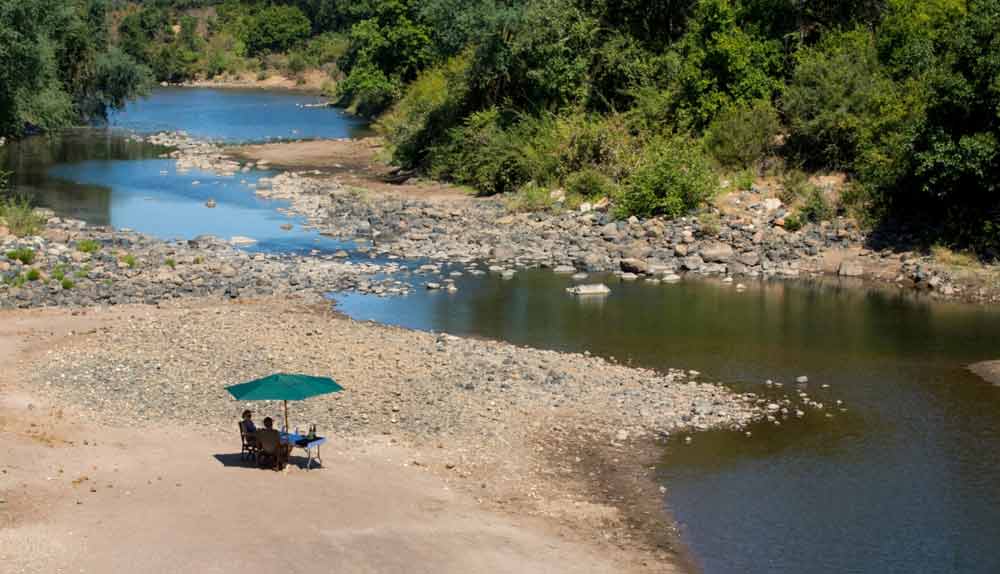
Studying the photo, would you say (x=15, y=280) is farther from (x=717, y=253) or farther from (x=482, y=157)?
(x=482, y=157)

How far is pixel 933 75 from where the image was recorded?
125ft

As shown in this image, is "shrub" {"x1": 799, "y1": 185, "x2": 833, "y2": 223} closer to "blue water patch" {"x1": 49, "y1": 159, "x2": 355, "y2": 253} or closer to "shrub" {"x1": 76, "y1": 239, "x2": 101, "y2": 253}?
"blue water patch" {"x1": 49, "y1": 159, "x2": 355, "y2": 253}

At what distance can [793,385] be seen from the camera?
2553 cm

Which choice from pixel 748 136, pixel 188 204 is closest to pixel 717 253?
pixel 748 136

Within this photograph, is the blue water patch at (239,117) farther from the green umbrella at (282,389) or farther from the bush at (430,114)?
the green umbrella at (282,389)

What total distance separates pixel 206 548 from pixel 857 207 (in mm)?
30414

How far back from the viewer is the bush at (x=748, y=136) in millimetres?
44188

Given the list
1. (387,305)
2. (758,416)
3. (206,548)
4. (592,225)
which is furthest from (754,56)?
(206,548)

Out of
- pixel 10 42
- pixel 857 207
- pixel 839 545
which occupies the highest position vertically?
pixel 10 42

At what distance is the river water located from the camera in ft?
58.4

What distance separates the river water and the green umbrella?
5963 mm

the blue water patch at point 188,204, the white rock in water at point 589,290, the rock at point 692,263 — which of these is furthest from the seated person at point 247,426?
the blue water patch at point 188,204

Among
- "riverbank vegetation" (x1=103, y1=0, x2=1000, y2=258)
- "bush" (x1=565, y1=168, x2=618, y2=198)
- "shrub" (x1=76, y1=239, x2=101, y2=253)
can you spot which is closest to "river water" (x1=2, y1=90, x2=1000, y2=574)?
"riverbank vegetation" (x1=103, y1=0, x2=1000, y2=258)

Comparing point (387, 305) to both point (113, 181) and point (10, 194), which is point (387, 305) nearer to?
point (10, 194)
